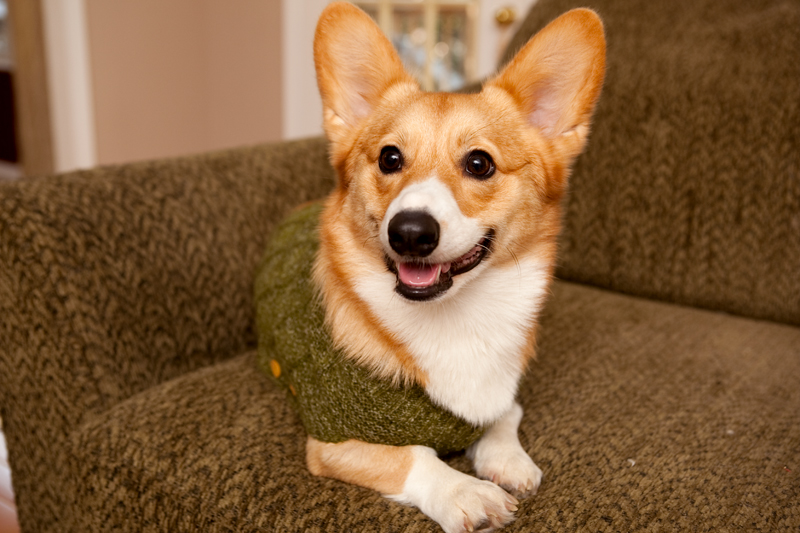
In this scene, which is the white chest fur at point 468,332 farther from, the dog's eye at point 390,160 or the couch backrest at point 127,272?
the couch backrest at point 127,272

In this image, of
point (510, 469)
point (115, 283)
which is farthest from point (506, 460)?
point (115, 283)

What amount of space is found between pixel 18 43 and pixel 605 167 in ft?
9.08

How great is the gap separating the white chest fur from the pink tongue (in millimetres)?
65

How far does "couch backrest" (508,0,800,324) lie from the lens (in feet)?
5.14

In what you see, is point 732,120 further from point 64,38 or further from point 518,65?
point 64,38

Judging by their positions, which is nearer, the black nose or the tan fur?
the black nose


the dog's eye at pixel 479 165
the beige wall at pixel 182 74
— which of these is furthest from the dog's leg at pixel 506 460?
the beige wall at pixel 182 74

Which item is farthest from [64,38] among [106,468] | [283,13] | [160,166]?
[106,468]

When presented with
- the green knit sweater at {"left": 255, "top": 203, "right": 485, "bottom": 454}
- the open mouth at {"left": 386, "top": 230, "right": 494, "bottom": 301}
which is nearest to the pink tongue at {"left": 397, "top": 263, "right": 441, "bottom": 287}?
the open mouth at {"left": 386, "top": 230, "right": 494, "bottom": 301}

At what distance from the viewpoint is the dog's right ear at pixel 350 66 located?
1121 millimetres

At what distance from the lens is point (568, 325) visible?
1.52 metres

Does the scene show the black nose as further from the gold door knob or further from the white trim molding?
the white trim molding

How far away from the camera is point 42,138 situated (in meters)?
2.94

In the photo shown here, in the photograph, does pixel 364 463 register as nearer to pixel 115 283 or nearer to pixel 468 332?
pixel 468 332
